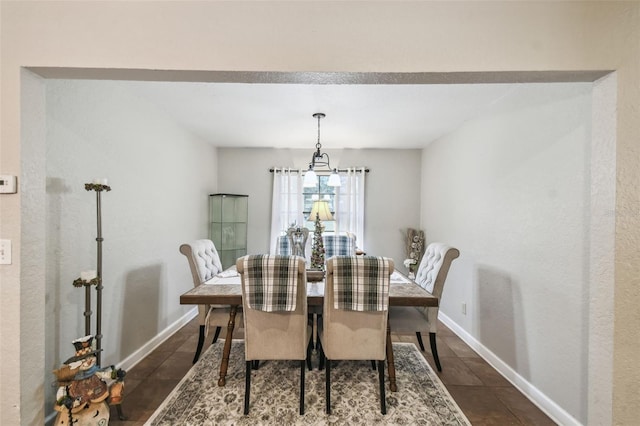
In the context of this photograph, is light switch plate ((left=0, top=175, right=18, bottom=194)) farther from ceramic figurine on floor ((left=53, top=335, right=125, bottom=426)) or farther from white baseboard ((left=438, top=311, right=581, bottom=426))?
white baseboard ((left=438, top=311, right=581, bottom=426))

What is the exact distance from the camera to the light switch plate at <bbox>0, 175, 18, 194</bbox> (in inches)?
50.8

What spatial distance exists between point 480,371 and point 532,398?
401 millimetres

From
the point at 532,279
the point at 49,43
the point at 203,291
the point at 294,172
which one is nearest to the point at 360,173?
the point at 294,172

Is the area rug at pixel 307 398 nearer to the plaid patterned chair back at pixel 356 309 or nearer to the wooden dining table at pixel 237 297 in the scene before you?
the wooden dining table at pixel 237 297

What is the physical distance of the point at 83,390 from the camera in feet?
4.76

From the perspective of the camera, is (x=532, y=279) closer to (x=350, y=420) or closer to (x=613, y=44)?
(x=613, y=44)

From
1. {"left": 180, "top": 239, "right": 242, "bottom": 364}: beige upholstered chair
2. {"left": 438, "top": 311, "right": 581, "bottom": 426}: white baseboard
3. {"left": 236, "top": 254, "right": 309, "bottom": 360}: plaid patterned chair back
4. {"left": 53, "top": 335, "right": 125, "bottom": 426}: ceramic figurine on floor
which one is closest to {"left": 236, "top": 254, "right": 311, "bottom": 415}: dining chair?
{"left": 236, "top": 254, "right": 309, "bottom": 360}: plaid patterned chair back

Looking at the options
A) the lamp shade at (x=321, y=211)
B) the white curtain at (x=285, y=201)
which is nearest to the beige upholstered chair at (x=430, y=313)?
the lamp shade at (x=321, y=211)

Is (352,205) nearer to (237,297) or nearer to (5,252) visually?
(237,297)

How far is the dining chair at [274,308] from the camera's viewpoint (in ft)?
5.49

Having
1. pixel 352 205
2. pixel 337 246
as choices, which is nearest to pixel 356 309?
pixel 337 246

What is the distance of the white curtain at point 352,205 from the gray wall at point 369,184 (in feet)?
0.33

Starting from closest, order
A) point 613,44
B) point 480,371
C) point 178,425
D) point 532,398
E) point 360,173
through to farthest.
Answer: point 613,44 → point 178,425 → point 532,398 → point 480,371 → point 360,173

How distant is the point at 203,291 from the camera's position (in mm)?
1979
